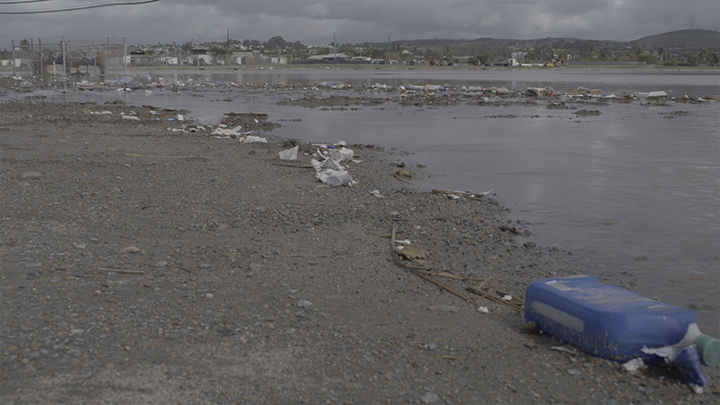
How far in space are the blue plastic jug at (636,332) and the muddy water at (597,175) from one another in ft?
4.11

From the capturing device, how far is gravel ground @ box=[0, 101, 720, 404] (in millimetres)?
3670

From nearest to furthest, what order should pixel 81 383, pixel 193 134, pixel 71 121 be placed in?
pixel 81 383
pixel 193 134
pixel 71 121

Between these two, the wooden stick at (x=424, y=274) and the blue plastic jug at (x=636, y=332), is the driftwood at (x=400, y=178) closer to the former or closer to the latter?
the wooden stick at (x=424, y=274)

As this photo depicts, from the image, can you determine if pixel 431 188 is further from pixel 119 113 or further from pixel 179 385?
pixel 119 113

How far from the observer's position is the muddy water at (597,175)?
6805 millimetres

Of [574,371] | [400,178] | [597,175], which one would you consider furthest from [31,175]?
[597,175]

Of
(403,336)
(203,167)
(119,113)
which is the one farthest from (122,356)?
(119,113)

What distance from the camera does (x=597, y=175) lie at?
12102 mm

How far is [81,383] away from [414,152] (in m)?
11.9

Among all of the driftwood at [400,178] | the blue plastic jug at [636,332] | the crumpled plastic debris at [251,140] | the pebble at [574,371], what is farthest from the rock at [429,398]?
the crumpled plastic debris at [251,140]

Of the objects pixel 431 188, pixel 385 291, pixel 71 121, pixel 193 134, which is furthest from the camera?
pixel 71 121

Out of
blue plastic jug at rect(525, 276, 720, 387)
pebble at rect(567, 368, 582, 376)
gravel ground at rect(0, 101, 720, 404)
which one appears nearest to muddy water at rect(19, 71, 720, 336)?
gravel ground at rect(0, 101, 720, 404)

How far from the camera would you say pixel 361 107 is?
28906 mm

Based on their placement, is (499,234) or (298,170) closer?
(499,234)
